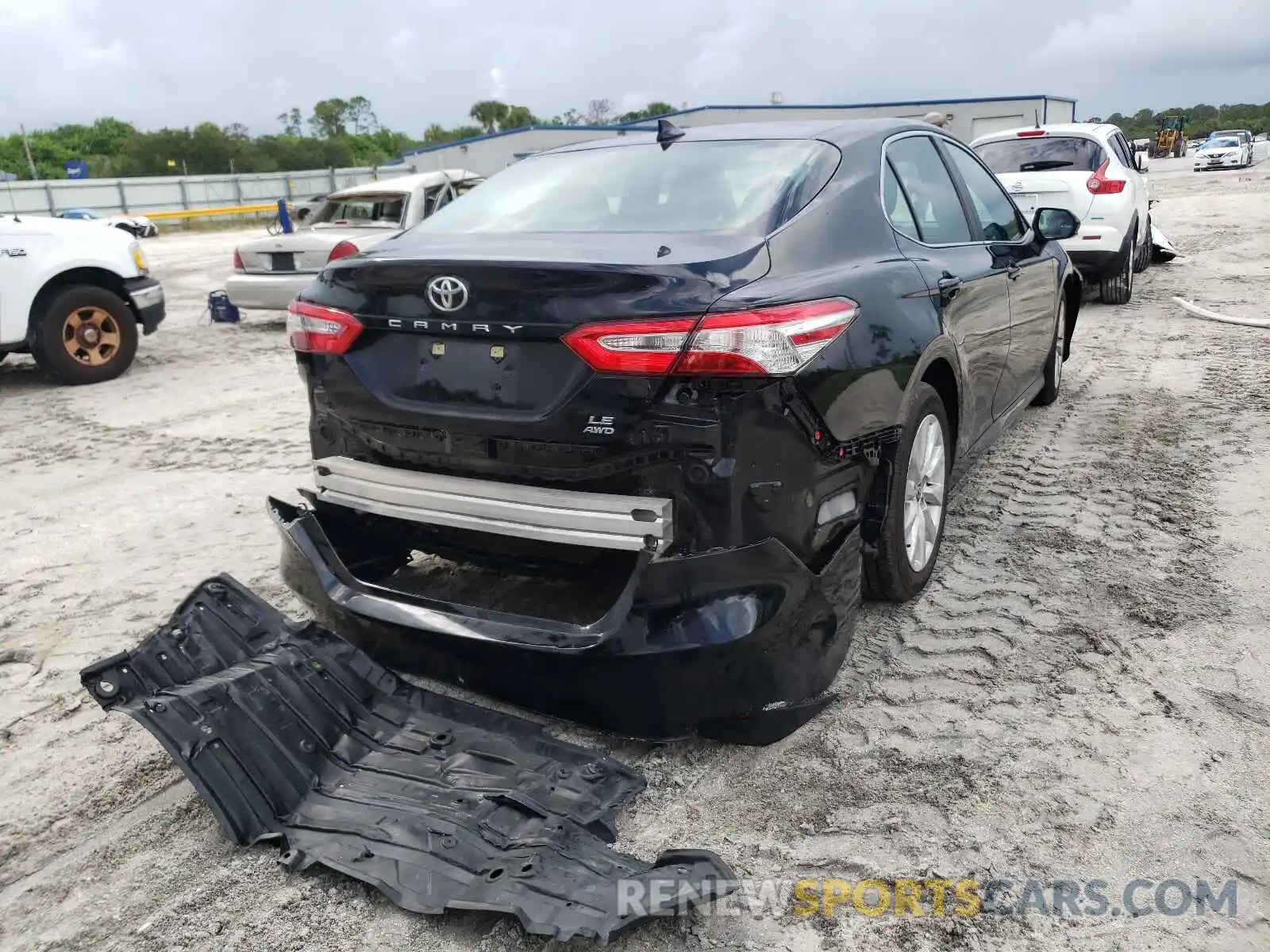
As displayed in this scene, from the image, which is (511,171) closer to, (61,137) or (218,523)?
(218,523)

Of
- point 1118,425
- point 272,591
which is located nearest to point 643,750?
point 272,591

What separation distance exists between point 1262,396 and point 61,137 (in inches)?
3828

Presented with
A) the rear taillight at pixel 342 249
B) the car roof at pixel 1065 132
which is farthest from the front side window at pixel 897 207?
the car roof at pixel 1065 132

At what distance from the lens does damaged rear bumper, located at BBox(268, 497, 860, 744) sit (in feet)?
7.98

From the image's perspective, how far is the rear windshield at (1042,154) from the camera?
32.2 ft

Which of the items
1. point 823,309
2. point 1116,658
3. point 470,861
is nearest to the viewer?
point 470,861

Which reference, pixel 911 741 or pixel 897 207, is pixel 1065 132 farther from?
pixel 911 741

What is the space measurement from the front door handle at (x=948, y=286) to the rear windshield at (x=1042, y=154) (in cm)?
706

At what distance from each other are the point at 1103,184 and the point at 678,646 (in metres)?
9.01

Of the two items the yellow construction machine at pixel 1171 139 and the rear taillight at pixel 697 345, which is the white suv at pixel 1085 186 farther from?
the yellow construction machine at pixel 1171 139

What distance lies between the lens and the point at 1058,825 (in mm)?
2369

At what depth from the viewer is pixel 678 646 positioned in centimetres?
242

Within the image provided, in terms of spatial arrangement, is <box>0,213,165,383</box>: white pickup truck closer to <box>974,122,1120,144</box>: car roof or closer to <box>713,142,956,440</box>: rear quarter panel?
<box>713,142,956,440</box>: rear quarter panel

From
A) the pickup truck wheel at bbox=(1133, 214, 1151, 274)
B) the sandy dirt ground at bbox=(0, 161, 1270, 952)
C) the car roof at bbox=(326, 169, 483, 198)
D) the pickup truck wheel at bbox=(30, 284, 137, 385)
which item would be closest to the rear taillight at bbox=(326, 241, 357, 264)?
the car roof at bbox=(326, 169, 483, 198)
